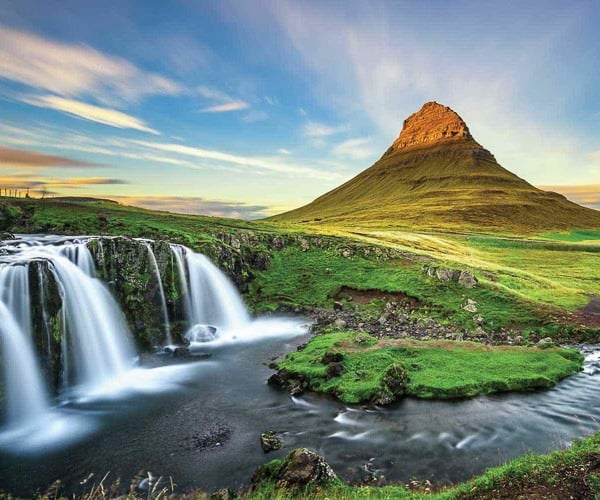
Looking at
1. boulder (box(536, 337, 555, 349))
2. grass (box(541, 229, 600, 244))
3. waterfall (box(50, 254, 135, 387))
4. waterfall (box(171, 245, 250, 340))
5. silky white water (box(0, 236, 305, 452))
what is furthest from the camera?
grass (box(541, 229, 600, 244))

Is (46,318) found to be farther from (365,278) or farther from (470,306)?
(470,306)

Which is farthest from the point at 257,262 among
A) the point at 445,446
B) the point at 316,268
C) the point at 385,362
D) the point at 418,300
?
the point at 445,446

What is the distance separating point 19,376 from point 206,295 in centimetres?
1814

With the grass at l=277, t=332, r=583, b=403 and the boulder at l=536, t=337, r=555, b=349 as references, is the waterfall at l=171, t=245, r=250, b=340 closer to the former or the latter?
the grass at l=277, t=332, r=583, b=403

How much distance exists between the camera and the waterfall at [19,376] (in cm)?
1883

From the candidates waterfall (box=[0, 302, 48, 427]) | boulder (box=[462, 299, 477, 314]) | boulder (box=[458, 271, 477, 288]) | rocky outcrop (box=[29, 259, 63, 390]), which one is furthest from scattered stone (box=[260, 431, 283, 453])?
boulder (box=[458, 271, 477, 288])

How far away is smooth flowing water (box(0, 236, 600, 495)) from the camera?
47.4 feet

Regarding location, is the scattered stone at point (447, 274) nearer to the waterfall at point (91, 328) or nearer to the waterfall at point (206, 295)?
the waterfall at point (206, 295)

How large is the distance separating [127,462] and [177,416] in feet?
12.7

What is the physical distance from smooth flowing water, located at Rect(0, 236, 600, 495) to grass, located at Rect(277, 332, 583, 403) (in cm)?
72

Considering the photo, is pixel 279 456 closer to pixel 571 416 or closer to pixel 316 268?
pixel 571 416

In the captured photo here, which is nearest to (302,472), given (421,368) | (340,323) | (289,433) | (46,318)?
(289,433)

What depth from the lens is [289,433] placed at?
16.9 metres

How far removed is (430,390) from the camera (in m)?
20.1
